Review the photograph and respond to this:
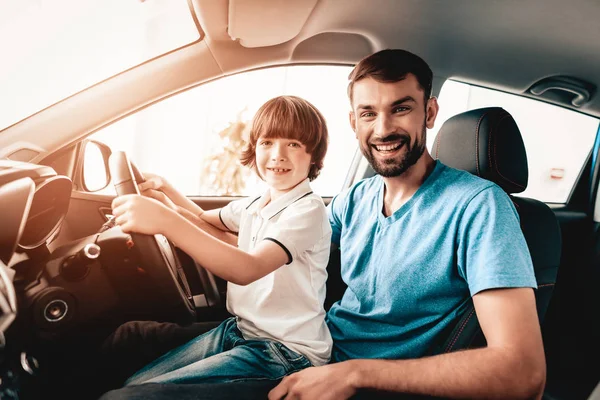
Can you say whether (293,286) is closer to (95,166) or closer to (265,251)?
(265,251)

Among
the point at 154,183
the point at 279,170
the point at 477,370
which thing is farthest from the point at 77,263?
the point at 477,370

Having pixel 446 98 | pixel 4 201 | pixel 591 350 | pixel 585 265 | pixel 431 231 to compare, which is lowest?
pixel 591 350

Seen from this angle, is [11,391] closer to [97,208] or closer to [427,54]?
[97,208]

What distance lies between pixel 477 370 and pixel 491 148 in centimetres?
80

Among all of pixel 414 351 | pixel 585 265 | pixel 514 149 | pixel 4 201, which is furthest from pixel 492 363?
pixel 585 265

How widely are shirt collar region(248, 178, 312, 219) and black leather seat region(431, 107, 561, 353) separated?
551 millimetres

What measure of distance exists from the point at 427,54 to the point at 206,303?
1472mm

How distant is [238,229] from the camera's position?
1.76 m

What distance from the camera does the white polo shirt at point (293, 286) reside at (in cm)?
133

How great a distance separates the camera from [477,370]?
1.08m

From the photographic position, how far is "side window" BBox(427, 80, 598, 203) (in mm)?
2650

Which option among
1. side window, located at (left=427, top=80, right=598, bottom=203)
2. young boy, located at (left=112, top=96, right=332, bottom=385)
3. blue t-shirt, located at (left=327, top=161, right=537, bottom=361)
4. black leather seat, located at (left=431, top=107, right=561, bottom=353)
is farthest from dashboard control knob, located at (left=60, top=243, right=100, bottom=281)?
side window, located at (left=427, top=80, right=598, bottom=203)

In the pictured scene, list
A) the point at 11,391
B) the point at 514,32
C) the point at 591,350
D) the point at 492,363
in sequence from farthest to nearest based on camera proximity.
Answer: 1. the point at 591,350
2. the point at 514,32
3. the point at 492,363
4. the point at 11,391

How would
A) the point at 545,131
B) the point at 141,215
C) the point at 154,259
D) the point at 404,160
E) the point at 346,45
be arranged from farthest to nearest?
1. the point at 545,131
2. the point at 346,45
3. the point at 404,160
4. the point at 154,259
5. the point at 141,215
